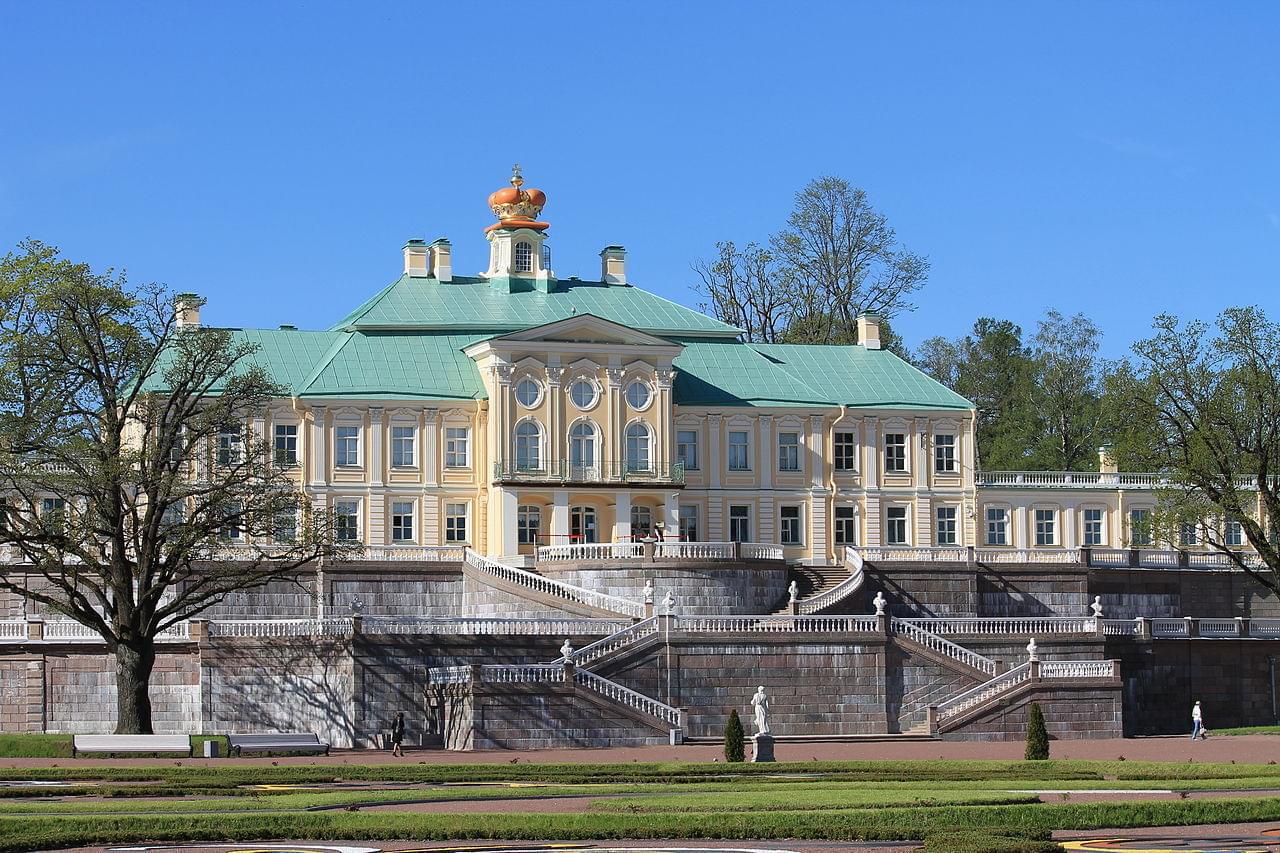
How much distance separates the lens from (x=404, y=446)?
234ft

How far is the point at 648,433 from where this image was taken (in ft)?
236

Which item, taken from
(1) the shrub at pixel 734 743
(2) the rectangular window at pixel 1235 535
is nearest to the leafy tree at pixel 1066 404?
(2) the rectangular window at pixel 1235 535

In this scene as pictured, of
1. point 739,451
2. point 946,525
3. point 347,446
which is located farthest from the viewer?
point 946,525

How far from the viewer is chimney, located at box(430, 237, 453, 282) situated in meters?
77.4

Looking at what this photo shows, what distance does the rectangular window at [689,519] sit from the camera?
242ft

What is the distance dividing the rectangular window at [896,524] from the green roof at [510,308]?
8.63 m

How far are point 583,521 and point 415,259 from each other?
12.5 m

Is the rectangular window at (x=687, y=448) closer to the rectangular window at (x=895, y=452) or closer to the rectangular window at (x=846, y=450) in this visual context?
the rectangular window at (x=846, y=450)

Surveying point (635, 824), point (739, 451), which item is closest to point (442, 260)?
point (739, 451)

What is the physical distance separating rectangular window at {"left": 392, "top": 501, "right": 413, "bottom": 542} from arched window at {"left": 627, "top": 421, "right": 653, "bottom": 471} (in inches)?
292

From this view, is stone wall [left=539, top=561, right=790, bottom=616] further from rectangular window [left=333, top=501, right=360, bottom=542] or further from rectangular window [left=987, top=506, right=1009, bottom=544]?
rectangular window [left=987, top=506, right=1009, bottom=544]

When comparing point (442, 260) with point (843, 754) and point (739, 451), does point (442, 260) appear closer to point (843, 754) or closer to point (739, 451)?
point (739, 451)

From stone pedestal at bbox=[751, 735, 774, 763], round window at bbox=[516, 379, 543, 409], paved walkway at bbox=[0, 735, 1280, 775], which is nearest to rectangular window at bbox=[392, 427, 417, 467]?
round window at bbox=[516, 379, 543, 409]

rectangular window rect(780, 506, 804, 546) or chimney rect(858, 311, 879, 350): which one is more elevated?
chimney rect(858, 311, 879, 350)
